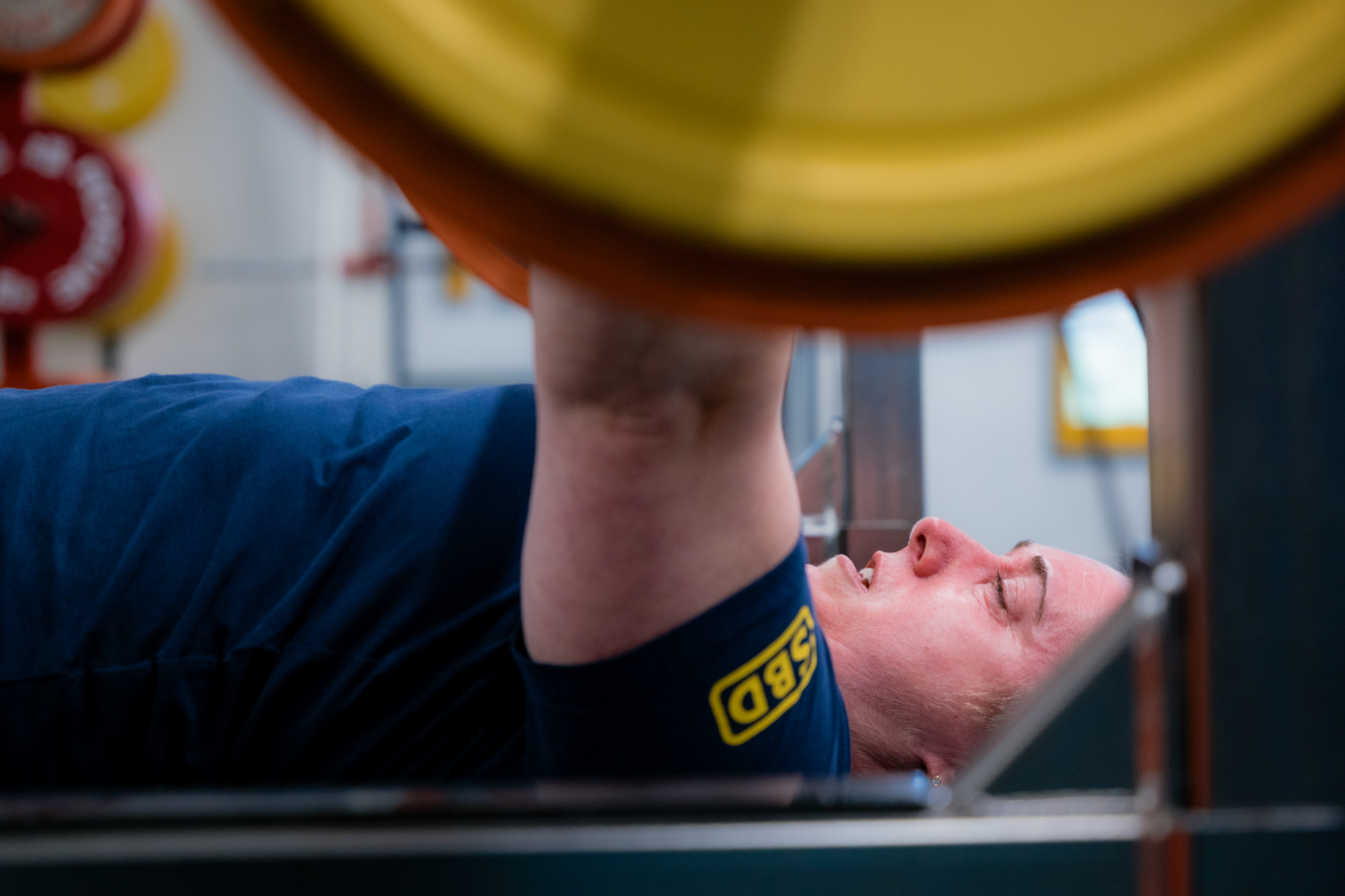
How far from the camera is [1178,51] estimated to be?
21 cm

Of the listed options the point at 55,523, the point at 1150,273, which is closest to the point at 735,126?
the point at 1150,273

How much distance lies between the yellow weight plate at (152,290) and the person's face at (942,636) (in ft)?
7.33

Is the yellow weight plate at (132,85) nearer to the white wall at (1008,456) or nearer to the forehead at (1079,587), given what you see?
the white wall at (1008,456)

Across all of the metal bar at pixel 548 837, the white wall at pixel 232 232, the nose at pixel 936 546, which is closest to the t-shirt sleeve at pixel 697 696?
the metal bar at pixel 548 837

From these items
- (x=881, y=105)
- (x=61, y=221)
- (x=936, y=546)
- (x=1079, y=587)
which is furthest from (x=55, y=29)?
(x=881, y=105)

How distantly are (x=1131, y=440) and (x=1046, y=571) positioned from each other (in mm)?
1528

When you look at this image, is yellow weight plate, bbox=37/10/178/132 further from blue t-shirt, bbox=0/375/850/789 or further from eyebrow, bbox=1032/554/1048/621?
eyebrow, bbox=1032/554/1048/621

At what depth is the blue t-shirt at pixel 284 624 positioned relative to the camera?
539 millimetres

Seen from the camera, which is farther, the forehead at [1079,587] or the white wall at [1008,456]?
the white wall at [1008,456]

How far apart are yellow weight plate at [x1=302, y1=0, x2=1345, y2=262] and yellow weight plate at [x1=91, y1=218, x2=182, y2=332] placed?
254cm

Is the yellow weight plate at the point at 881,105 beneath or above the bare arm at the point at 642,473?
above

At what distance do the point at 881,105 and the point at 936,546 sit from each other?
650 mm

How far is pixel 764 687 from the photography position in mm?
444

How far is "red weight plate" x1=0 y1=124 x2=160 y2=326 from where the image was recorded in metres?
2.07
